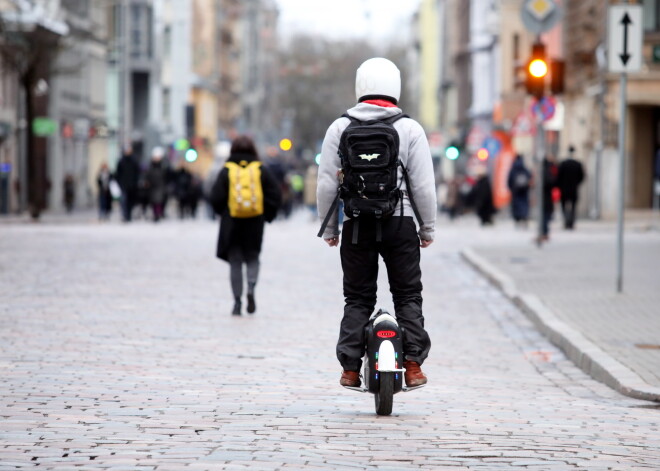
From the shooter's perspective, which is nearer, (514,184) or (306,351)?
Answer: (306,351)

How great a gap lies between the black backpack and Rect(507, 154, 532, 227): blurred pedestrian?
30.4 meters

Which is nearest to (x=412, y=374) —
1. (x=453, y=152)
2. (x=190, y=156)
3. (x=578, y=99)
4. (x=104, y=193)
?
(x=104, y=193)

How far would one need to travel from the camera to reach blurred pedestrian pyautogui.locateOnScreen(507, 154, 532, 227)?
38.9 meters

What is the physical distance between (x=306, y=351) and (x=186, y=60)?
90.6 m

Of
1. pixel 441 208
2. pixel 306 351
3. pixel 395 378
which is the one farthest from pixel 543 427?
pixel 441 208

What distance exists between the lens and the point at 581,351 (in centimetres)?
1250

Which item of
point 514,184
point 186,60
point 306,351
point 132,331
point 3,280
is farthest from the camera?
point 186,60

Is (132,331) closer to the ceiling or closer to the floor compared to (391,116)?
closer to the floor

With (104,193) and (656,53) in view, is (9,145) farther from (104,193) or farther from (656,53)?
(656,53)

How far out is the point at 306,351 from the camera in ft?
42.1

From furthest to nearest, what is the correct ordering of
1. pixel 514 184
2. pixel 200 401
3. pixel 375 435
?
pixel 514 184
pixel 200 401
pixel 375 435

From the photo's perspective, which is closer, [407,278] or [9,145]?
[407,278]

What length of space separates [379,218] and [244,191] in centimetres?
699

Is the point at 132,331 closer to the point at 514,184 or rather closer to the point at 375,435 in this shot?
the point at 375,435
